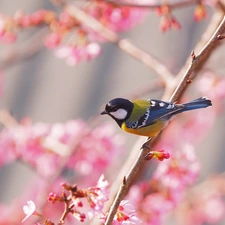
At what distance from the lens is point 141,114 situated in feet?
6.13

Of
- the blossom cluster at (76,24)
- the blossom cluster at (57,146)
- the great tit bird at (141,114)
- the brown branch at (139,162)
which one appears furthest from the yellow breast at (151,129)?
the blossom cluster at (57,146)

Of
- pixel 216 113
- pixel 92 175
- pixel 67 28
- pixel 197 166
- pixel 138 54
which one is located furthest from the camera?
pixel 216 113

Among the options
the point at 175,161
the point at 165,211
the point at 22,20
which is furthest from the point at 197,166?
the point at 22,20

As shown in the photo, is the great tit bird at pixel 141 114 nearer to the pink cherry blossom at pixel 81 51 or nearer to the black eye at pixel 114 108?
the black eye at pixel 114 108

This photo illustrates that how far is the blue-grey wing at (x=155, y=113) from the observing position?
1734 millimetres

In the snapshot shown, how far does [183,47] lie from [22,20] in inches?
60.1

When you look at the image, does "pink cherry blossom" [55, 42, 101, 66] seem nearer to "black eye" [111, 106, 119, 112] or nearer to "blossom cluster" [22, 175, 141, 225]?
"black eye" [111, 106, 119, 112]

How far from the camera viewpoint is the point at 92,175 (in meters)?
3.10

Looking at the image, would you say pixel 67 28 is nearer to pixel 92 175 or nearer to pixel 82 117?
pixel 92 175

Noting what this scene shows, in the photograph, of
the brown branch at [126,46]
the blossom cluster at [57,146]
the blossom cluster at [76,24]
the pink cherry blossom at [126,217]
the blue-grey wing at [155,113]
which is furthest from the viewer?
the blossom cluster at [57,146]

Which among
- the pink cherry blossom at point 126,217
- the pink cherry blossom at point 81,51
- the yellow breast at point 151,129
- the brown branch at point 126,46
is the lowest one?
the pink cherry blossom at point 126,217

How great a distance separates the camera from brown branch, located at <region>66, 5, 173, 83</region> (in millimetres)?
2301

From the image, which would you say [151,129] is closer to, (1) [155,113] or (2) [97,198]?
(1) [155,113]

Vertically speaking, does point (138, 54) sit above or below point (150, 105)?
above
